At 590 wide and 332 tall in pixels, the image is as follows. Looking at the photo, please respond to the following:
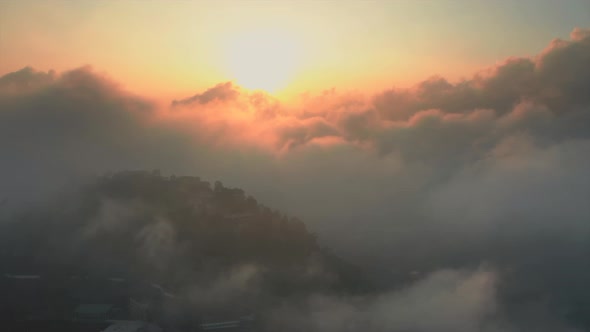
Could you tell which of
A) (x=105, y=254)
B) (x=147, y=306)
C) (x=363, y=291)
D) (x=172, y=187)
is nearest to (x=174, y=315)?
(x=147, y=306)

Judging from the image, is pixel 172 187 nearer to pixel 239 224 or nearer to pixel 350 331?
pixel 239 224

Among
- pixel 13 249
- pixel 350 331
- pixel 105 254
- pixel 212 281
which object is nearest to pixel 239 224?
pixel 212 281

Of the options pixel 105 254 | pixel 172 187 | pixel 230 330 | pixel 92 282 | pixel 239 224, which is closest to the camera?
pixel 230 330

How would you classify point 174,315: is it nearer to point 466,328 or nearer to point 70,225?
point 70,225

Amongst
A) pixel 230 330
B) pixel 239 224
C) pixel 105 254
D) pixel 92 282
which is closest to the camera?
pixel 230 330

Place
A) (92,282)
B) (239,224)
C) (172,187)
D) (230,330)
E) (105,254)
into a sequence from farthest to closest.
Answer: (172,187) → (239,224) → (105,254) → (92,282) → (230,330)

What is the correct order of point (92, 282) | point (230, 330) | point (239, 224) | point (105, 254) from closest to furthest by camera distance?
point (230, 330), point (92, 282), point (105, 254), point (239, 224)

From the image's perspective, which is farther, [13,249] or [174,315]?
[13,249]

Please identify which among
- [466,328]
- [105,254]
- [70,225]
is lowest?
[466,328]

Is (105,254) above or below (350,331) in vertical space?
above
